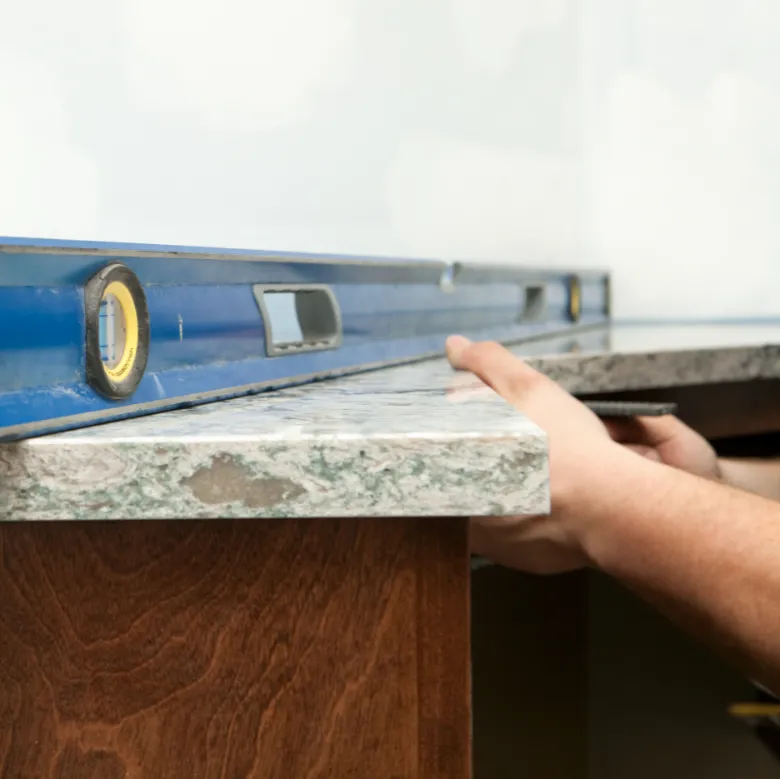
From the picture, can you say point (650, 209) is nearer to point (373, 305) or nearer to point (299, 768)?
point (373, 305)

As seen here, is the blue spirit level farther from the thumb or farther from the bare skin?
the bare skin

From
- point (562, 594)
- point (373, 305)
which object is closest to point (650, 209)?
point (562, 594)

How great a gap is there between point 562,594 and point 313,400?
0.93 m

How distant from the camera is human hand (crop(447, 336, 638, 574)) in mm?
719

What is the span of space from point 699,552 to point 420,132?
1175mm

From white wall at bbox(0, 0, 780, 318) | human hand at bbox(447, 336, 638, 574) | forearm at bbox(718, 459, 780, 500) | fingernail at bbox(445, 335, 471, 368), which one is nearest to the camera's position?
human hand at bbox(447, 336, 638, 574)

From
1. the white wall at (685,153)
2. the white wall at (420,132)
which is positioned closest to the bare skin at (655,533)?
the white wall at (420,132)

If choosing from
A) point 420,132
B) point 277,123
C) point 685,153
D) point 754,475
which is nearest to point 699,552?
point 754,475

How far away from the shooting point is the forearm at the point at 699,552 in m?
0.64

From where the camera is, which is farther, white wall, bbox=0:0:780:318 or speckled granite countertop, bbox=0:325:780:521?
white wall, bbox=0:0:780:318

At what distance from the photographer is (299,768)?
55 centimetres

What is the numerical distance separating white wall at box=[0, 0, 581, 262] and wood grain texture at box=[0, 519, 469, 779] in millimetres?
344

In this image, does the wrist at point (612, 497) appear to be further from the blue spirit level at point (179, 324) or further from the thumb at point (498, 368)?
the blue spirit level at point (179, 324)

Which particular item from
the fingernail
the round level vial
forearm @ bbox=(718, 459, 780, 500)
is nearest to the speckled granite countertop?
the round level vial
